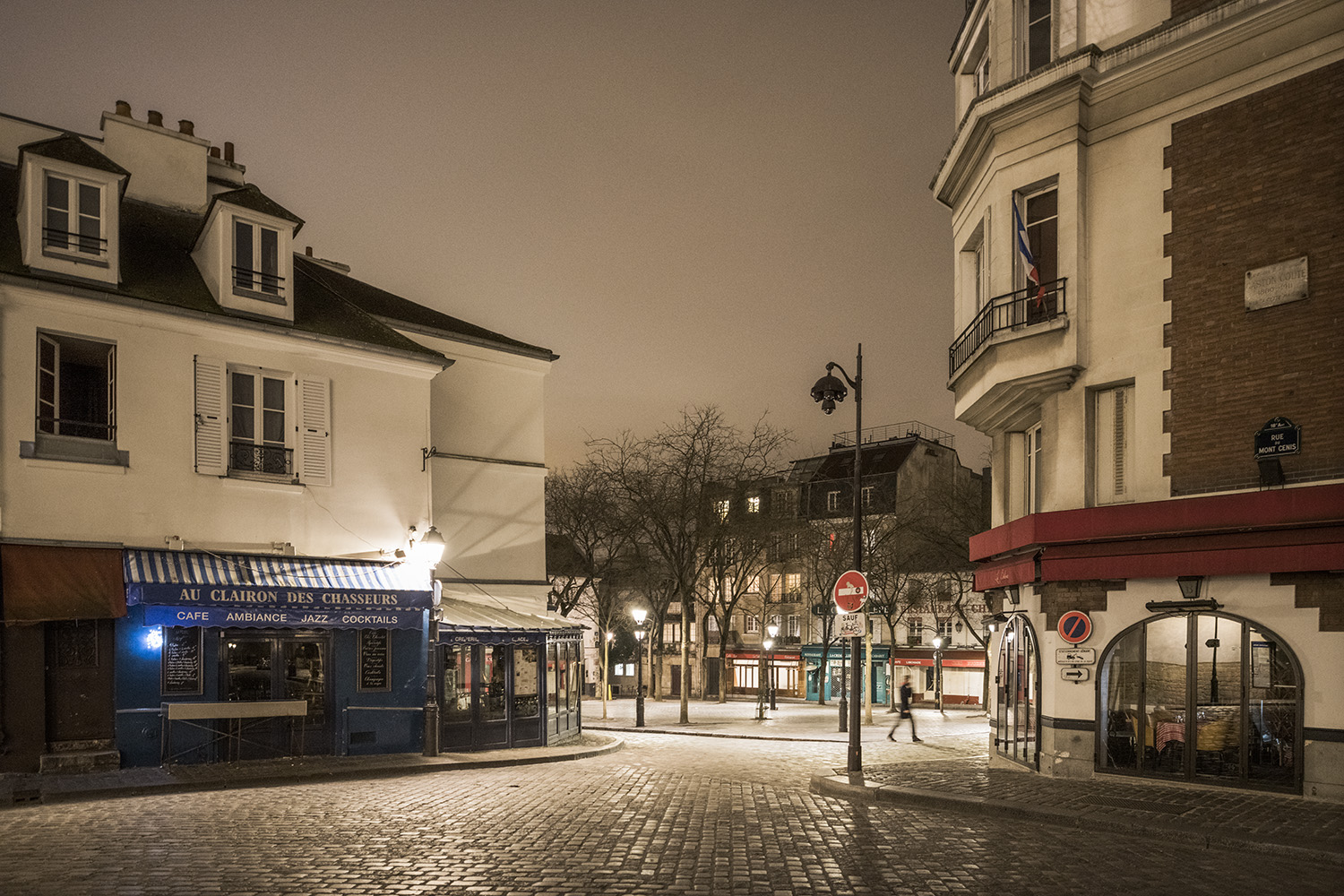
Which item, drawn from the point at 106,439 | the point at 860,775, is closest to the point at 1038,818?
the point at 860,775

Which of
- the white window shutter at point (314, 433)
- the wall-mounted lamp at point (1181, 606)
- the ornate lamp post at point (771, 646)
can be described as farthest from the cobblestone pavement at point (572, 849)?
the ornate lamp post at point (771, 646)

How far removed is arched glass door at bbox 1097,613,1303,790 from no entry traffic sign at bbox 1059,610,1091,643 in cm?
44

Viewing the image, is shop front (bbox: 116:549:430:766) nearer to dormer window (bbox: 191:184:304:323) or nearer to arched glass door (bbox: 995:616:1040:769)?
dormer window (bbox: 191:184:304:323)

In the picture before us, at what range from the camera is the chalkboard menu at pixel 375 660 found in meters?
18.2

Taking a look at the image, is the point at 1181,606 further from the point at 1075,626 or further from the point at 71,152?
the point at 71,152

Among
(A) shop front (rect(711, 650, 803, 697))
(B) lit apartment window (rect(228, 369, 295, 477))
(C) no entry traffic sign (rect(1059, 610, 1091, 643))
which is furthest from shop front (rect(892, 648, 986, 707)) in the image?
(B) lit apartment window (rect(228, 369, 295, 477))

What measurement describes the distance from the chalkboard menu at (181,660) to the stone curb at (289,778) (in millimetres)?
2213

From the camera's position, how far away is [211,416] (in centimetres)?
1708

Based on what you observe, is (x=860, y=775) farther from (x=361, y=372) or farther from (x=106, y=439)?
(x=106, y=439)

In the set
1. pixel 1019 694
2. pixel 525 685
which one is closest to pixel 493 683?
pixel 525 685

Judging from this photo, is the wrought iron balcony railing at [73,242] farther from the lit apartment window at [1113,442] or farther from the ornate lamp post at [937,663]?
the ornate lamp post at [937,663]

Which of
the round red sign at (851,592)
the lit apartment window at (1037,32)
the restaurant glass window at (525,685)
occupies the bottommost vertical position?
the restaurant glass window at (525,685)

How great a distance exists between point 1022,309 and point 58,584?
50.3 feet

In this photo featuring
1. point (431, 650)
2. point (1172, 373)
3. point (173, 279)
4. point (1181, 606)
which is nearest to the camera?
point (1181, 606)
